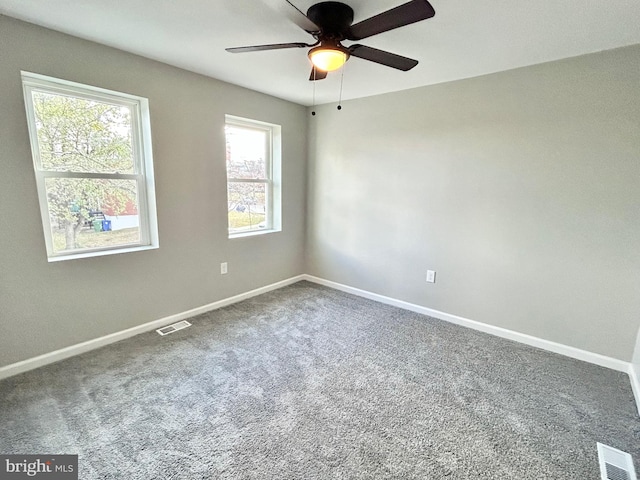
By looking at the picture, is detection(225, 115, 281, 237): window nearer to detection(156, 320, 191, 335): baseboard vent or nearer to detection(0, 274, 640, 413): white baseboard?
detection(0, 274, 640, 413): white baseboard

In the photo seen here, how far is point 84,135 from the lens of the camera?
91.2 inches

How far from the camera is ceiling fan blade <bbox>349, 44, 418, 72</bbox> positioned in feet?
5.51

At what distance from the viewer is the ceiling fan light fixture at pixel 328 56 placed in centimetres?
161

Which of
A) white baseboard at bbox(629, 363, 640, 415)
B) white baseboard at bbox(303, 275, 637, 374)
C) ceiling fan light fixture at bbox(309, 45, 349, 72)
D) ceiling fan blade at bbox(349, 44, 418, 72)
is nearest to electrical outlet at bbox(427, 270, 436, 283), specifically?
white baseboard at bbox(303, 275, 637, 374)

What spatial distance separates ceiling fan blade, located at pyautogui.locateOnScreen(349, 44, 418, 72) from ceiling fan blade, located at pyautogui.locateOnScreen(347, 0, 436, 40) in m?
0.06

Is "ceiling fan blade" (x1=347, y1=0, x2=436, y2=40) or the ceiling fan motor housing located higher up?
the ceiling fan motor housing

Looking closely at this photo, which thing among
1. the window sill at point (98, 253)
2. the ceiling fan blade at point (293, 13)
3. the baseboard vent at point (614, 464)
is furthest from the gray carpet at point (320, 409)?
the ceiling fan blade at point (293, 13)

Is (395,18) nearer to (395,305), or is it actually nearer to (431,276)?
(431,276)

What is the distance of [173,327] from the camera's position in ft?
9.27

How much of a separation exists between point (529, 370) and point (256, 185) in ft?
10.6

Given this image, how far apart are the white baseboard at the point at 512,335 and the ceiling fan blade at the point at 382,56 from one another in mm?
2370

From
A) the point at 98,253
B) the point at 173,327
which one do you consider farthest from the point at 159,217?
the point at 173,327

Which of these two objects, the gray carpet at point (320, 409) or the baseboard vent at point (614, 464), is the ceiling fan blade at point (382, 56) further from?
the baseboard vent at point (614, 464)

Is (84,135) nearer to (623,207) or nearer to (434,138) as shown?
(434,138)
